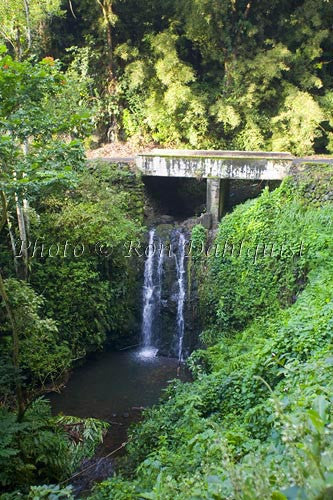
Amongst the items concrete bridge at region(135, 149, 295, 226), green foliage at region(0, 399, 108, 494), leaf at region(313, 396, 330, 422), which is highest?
concrete bridge at region(135, 149, 295, 226)

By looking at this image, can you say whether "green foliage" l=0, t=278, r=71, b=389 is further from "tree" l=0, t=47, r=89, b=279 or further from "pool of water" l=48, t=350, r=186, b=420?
"tree" l=0, t=47, r=89, b=279

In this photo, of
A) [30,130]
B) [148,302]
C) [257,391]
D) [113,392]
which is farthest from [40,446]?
[148,302]

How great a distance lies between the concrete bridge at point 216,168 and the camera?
10.4 meters

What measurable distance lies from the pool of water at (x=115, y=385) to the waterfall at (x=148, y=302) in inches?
17.5

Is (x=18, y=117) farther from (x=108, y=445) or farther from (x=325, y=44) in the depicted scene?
(x=325, y=44)

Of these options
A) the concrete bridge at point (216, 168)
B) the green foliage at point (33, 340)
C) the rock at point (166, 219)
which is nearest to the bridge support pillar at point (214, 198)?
the concrete bridge at point (216, 168)

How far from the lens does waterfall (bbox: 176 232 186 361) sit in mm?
10305

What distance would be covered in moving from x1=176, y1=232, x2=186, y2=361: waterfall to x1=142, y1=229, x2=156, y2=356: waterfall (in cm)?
67

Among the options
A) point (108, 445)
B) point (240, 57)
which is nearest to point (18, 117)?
point (108, 445)

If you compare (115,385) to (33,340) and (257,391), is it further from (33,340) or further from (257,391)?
(257,391)

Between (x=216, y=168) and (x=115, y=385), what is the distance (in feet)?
19.0

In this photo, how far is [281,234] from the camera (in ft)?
28.6

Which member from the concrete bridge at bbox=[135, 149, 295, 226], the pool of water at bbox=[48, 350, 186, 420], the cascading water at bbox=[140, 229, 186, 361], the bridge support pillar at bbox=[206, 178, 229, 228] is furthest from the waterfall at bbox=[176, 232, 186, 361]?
the concrete bridge at bbox=[135, 149, 295, 226]

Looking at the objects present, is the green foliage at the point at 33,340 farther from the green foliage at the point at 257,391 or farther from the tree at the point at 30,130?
the green foliage at the point at 257,391
